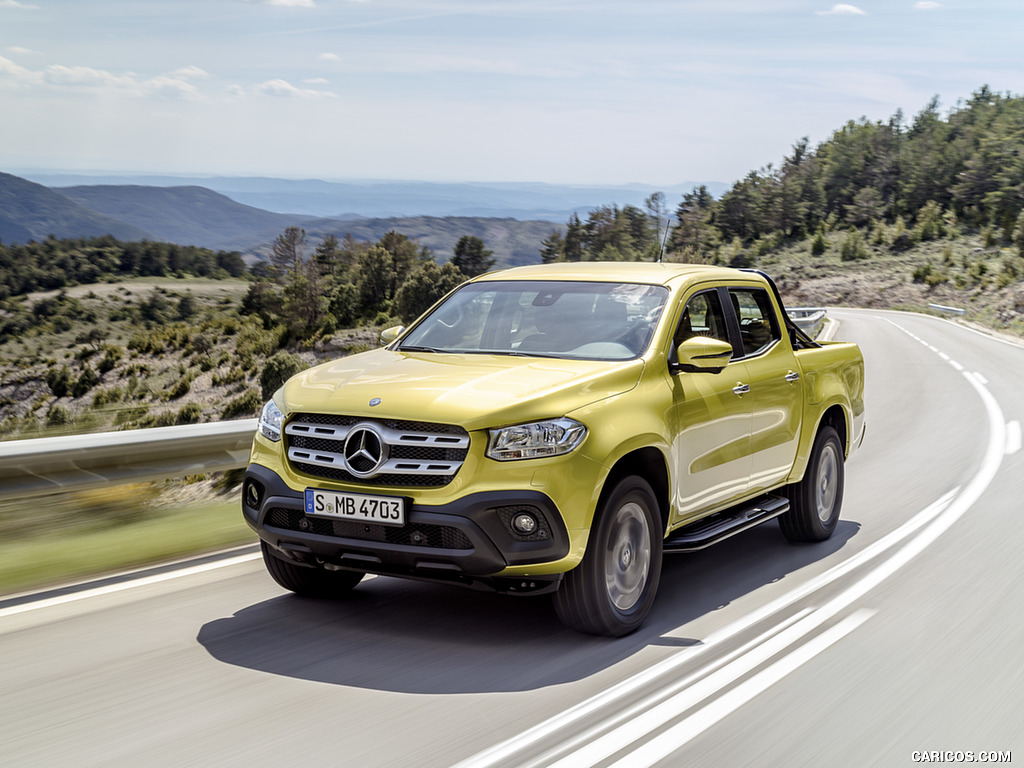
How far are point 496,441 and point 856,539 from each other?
12.8 ft

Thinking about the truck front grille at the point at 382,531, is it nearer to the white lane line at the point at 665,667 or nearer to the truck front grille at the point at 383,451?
the truck front grille at the point at 383,451

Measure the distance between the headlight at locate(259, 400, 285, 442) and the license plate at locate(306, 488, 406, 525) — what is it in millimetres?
415

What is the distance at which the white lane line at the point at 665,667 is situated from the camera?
3.64 meters

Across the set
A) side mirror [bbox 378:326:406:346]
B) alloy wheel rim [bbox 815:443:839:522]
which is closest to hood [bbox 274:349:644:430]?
side mirror [bbox 378:326:406:346]

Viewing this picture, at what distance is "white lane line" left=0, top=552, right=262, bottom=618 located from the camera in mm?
5324

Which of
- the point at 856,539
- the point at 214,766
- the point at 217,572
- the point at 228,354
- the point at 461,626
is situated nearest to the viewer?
the point at 214,766

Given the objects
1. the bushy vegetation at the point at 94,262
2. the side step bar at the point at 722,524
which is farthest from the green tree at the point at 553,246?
the side step bar at the point at 722,524

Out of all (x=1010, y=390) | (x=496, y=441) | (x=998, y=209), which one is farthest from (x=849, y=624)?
(x=998, y=209)

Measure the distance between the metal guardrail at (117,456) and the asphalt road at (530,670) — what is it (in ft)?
2.55

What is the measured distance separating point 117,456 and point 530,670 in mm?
3321

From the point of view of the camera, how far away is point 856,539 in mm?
7352

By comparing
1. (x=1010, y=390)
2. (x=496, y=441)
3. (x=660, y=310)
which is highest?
(x=660, y=310)

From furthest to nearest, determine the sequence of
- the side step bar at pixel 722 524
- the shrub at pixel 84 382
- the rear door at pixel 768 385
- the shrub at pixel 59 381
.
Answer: the shrub at pixel 84 382 < the shrub at pixel 59 381 < the rear door at pixel 768 385 < the side step bar at pixel 722 524

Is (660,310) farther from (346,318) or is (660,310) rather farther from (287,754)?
(346,318)
